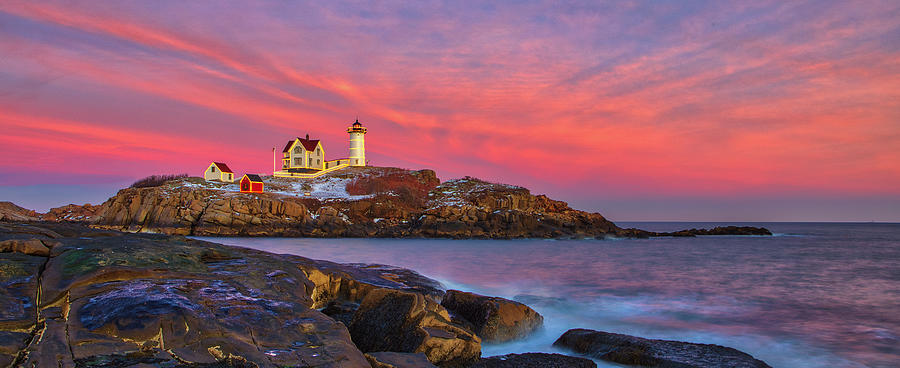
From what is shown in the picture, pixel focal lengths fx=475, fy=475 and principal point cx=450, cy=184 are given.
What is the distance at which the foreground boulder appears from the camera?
6375mm

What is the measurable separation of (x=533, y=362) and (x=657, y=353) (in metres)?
1.96

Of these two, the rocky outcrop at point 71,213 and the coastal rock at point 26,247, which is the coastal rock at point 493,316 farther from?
the rocky outcrop at point 71,213

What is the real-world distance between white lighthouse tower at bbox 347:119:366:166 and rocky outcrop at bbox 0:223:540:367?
73.4 m

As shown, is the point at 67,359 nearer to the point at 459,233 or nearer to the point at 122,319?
the point at 122,319

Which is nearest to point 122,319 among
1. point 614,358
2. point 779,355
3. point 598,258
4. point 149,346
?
point 149,346

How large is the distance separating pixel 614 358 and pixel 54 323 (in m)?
6.42

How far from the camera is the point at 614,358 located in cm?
675

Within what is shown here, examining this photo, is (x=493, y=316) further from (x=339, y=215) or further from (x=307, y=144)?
(x=307, y=144)

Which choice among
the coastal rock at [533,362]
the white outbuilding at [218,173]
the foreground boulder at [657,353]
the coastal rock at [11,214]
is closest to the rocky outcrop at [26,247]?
the coastal rock at [533,362]

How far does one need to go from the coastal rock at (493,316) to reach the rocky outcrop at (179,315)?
1.35 m

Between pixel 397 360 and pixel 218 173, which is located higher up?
pixel 218 173

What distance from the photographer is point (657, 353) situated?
6.67 metres

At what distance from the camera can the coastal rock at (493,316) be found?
7.82m

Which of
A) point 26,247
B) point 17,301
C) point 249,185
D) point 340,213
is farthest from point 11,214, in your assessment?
point 249,185
